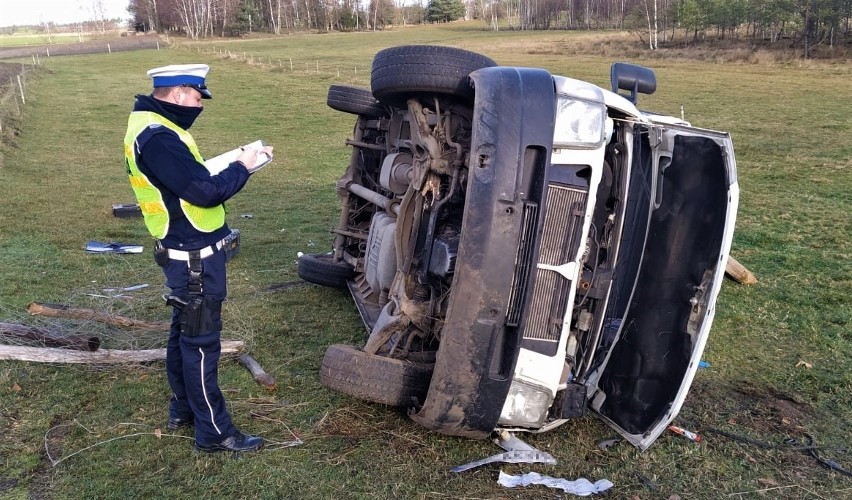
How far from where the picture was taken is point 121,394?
4078 mm

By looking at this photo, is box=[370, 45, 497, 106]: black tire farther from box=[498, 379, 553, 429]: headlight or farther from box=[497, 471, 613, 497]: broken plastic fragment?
box=[497, 471, 613, 497]: broken plastic fragment

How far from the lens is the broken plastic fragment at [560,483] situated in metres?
3.21

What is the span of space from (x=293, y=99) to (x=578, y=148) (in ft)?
70.7

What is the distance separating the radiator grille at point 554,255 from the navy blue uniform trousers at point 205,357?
1.53m

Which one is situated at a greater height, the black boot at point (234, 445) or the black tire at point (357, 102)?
the black tire at point (357, 102)

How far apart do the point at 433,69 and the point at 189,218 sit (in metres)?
1.43

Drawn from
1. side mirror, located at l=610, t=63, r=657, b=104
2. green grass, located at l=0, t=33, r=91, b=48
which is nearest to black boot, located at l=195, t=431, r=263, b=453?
side mirror, located at l=610, t=63, r=657, b=104

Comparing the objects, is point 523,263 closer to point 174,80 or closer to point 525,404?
point 525,404

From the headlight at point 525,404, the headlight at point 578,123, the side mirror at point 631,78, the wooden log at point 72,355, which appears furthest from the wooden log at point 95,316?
the side mirror at point 631,78

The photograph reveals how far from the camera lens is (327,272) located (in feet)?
19.2

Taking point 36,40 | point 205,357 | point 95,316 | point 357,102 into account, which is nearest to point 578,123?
point 205,357

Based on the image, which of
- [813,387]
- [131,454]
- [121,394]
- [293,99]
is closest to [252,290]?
[121,394]

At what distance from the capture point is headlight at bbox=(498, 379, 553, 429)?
327 cm

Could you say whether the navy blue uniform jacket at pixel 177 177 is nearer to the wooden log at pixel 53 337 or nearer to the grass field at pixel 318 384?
the grass field at pixel 318 384
